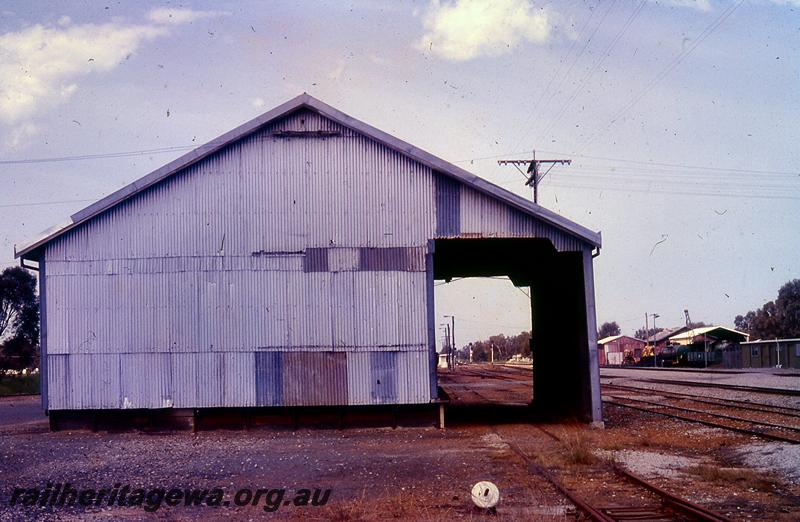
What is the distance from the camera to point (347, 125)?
19.9 m

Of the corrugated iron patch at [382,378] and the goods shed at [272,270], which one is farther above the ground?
the goods shed at [272,270]

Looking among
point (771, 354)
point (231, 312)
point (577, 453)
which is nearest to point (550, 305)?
point (231, 312)

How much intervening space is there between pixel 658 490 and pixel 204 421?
42.1 ft

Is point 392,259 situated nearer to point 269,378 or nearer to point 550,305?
point 269,378

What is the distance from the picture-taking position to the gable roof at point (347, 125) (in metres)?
19.5

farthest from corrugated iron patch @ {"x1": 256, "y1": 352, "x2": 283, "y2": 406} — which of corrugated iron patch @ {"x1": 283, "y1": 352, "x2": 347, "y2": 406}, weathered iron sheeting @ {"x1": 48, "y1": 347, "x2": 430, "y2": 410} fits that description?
corrugated iron patch @ {"x1": 283, "y1": 352, "x2": 347, "y2": 406}

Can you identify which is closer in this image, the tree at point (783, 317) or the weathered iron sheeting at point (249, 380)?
the weathered iron sheeting at point (249, 380)

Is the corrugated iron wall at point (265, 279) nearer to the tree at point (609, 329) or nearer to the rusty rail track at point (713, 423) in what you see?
the rusty rail track at point (713, 423)

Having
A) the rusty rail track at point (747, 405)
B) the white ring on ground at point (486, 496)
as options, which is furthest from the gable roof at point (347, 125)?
the white ring on ground at point (486, 496)

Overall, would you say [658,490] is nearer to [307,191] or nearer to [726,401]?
[307,191]

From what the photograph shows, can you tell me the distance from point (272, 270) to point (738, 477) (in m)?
12.0

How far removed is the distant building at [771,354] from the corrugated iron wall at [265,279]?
47541 mm

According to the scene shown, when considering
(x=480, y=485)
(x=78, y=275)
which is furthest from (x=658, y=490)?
(x=78, y=275)

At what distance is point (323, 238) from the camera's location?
1984 centimetres
